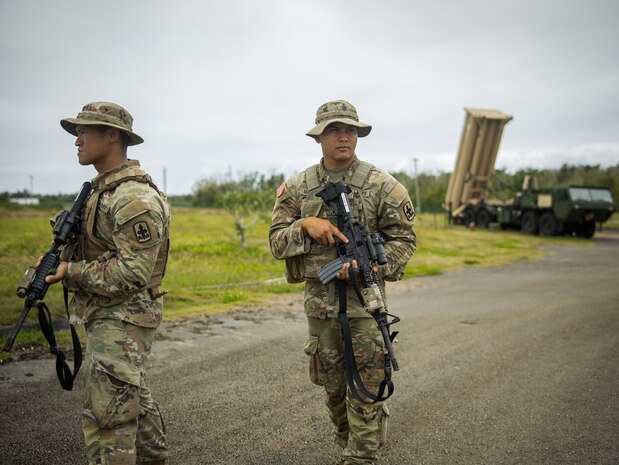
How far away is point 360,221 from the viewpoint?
10.5 ft

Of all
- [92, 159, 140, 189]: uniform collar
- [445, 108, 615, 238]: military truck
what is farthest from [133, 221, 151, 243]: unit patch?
[445, 108, 615, 238]: military truck

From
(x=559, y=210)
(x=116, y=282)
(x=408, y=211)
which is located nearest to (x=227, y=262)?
(x=408, y=211)

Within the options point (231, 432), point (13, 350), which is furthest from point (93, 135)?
point (13, 350)

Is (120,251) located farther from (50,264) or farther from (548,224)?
(548,224)

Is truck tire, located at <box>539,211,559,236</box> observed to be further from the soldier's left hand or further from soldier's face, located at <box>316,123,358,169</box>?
the soldier's left hand

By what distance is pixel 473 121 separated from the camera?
23172 millimetres

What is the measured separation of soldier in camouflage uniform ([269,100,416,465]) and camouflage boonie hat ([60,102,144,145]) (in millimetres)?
1014

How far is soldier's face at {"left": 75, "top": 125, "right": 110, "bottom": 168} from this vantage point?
2852 mm

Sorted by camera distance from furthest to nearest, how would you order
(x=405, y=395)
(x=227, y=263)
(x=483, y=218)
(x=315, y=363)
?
1. (x=483, y=218)
2. (x=227, y=263)
3. (x=405, y=395)
4. (x=315, y=363)

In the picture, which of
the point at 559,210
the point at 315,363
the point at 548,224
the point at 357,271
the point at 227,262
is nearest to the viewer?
the point at 357,271

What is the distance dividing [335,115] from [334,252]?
78 centimetres

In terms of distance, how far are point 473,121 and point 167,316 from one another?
19030mm

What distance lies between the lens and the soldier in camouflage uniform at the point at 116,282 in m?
2.61

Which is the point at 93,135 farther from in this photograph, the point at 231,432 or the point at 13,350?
the point at 13,350
